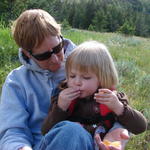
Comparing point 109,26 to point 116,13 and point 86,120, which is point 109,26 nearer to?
point 116,13

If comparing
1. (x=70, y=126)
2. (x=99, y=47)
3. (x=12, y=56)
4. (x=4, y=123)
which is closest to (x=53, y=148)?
(x=70, y=126)

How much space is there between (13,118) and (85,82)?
53cm

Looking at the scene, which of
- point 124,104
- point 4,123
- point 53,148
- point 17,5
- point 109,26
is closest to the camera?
point 53,148

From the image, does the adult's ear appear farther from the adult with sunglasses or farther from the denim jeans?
the denim jeans

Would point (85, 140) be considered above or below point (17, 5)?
above

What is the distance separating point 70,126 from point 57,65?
69 centimetres

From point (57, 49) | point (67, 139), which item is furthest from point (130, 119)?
point (57, 49)

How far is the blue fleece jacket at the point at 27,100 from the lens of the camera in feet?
8.02

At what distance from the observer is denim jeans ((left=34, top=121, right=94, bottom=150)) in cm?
192

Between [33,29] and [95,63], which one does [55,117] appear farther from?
[33,29]

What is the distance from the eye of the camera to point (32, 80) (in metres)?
2.61

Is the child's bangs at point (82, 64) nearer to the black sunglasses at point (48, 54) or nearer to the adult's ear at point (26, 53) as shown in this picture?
the black sunglasses at point (48, 54)

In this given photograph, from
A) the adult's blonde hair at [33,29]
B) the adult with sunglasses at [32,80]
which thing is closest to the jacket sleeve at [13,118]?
the adult with sunglasses at [32,80]

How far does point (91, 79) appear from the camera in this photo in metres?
2.35
